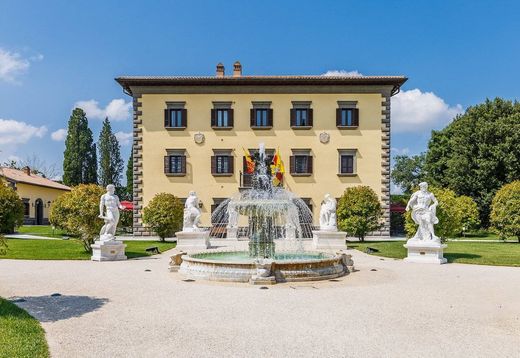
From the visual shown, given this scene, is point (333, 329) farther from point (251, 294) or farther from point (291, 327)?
point (251, 294)

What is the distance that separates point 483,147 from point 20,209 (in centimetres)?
3277

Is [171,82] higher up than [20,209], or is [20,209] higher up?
[171,82]

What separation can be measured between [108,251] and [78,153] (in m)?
41.5

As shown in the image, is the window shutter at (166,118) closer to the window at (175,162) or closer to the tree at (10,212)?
the window at (175,162)

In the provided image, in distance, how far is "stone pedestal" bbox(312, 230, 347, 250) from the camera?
20609 mm

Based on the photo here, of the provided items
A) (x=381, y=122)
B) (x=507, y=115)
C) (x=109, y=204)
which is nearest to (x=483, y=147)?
(x=507, y=115)

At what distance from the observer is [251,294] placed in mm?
8914

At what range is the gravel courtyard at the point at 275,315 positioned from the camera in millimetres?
5504

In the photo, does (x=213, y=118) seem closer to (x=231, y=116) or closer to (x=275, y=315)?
(x=231, y=116)

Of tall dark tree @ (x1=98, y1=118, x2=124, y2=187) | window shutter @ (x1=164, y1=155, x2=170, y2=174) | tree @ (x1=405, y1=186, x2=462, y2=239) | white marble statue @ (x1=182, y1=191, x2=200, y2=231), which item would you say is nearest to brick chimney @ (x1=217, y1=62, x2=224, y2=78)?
window shutter @ (x1=164, y1=155, x2=170, y2=174)

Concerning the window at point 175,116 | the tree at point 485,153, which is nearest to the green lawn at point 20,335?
the window at point 175,116

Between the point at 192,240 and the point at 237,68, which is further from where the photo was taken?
the point at 237,68

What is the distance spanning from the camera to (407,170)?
196 feet

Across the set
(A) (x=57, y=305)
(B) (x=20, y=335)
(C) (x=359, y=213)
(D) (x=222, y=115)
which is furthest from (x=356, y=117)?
(B) (x=20, y=335)
